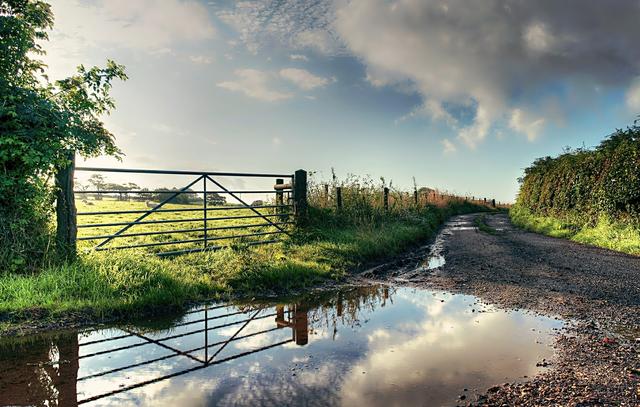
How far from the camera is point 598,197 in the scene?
13.0 meters

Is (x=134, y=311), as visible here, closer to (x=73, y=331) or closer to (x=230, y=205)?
(x=73, y=331)

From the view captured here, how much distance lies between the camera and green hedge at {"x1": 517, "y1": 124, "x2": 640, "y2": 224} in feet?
38.0

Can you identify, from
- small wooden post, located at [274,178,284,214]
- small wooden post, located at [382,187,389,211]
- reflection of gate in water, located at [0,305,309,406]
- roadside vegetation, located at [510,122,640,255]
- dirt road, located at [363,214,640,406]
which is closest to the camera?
dirt road, located at [363,214,640,406]

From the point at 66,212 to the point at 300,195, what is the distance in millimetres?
6070

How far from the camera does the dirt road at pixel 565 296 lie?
125 inches

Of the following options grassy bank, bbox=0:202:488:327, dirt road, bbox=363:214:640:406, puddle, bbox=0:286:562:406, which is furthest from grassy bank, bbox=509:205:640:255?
puddle, bbox=0:286:562:406

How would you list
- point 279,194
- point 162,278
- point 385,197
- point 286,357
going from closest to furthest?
point 286,357 → point 162,278 → point 279,194 → point 385,197

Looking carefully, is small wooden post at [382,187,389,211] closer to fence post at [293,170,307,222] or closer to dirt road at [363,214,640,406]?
dirt road at [363,214,640,406]

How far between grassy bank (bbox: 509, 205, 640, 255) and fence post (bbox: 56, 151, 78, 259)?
505 inches

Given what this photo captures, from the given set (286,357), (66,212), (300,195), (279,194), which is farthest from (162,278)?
(279,194)

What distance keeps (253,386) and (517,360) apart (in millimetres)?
2501

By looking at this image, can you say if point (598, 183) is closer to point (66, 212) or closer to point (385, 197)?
point (385, 197)

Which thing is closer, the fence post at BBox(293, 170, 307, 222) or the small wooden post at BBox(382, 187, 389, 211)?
the fence post at BBox(293, 170, 307, 222)

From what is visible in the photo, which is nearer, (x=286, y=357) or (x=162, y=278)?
(x=286, y=357)
